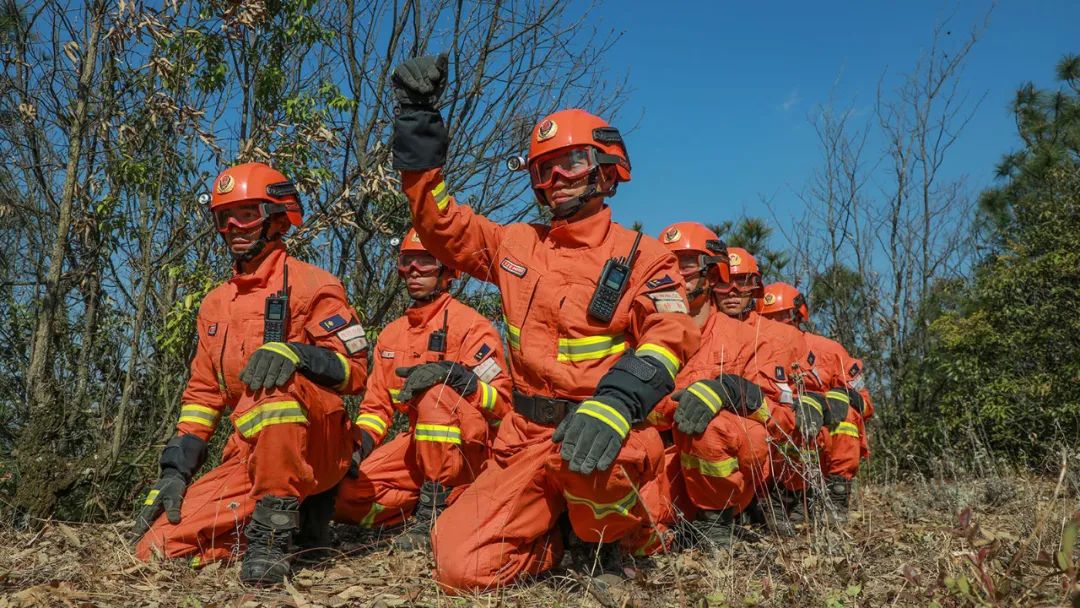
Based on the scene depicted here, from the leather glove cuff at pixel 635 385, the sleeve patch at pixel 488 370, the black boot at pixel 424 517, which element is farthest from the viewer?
the sleeve patch at pixel 488 370

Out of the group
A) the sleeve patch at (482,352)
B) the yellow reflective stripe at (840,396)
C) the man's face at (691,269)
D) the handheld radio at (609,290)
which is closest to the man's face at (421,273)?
the sleeve patch at (482,352)

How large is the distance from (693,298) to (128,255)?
15.6 ft

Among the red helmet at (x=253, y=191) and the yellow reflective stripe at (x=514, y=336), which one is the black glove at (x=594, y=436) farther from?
the red helmet at (x=253, y=191)

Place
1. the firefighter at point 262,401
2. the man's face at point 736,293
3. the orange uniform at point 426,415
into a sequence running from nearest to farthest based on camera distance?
the firefighter at point 262,401 < the orange uniform at point 426,415 < the man's face at point 736,293

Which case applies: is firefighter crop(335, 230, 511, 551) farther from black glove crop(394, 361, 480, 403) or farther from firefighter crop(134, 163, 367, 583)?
firefighter crop(134, 163, 367, 583)

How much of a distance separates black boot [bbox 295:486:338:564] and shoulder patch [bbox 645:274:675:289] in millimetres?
2232

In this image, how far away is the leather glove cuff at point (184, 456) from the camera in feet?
15.0

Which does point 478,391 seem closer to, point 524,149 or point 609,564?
point 609,564

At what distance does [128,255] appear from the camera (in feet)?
22.7

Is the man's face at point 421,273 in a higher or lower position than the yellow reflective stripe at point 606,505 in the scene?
higher

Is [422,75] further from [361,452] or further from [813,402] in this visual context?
[813,402]

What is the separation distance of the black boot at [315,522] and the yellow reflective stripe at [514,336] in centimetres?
155

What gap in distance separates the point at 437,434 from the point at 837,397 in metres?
4.10

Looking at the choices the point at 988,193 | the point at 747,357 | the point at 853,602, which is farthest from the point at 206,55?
the point at 988,193
